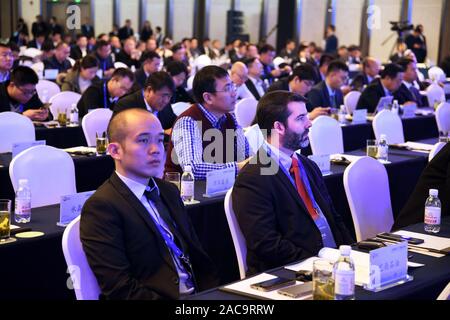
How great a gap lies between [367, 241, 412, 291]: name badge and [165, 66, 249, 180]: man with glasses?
1.74m

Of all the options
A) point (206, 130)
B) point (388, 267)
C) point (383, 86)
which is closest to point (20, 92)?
point (206, 130)

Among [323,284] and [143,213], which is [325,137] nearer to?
[143,213]

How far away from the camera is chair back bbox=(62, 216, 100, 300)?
8.09 feet

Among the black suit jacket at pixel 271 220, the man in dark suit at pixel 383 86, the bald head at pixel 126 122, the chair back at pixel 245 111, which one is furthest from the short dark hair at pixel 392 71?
the bald head at pixel 126 122

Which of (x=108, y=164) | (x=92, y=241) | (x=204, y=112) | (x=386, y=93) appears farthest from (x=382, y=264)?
(x=386, y=93)

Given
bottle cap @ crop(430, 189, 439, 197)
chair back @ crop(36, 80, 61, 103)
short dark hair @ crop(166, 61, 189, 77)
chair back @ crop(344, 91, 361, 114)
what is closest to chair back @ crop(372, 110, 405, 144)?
short dark hair @ crop(166, 61, 189, 77)

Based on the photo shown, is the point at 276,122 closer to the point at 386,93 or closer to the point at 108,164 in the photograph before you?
the point at 108,164

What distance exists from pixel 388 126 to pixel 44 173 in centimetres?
333

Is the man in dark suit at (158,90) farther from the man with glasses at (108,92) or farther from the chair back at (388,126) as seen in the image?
the chair back at (388,126)

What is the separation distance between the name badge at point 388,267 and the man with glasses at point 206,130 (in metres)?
1.74

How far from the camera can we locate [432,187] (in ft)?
12.0

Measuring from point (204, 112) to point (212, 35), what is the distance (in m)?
15.5

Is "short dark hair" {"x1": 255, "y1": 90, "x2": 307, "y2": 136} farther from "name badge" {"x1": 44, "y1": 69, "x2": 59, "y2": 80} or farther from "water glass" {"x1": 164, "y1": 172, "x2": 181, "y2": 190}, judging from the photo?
"name badge" {"x1": 44, "y1": 69, "x2": 59, "y2": 80}
